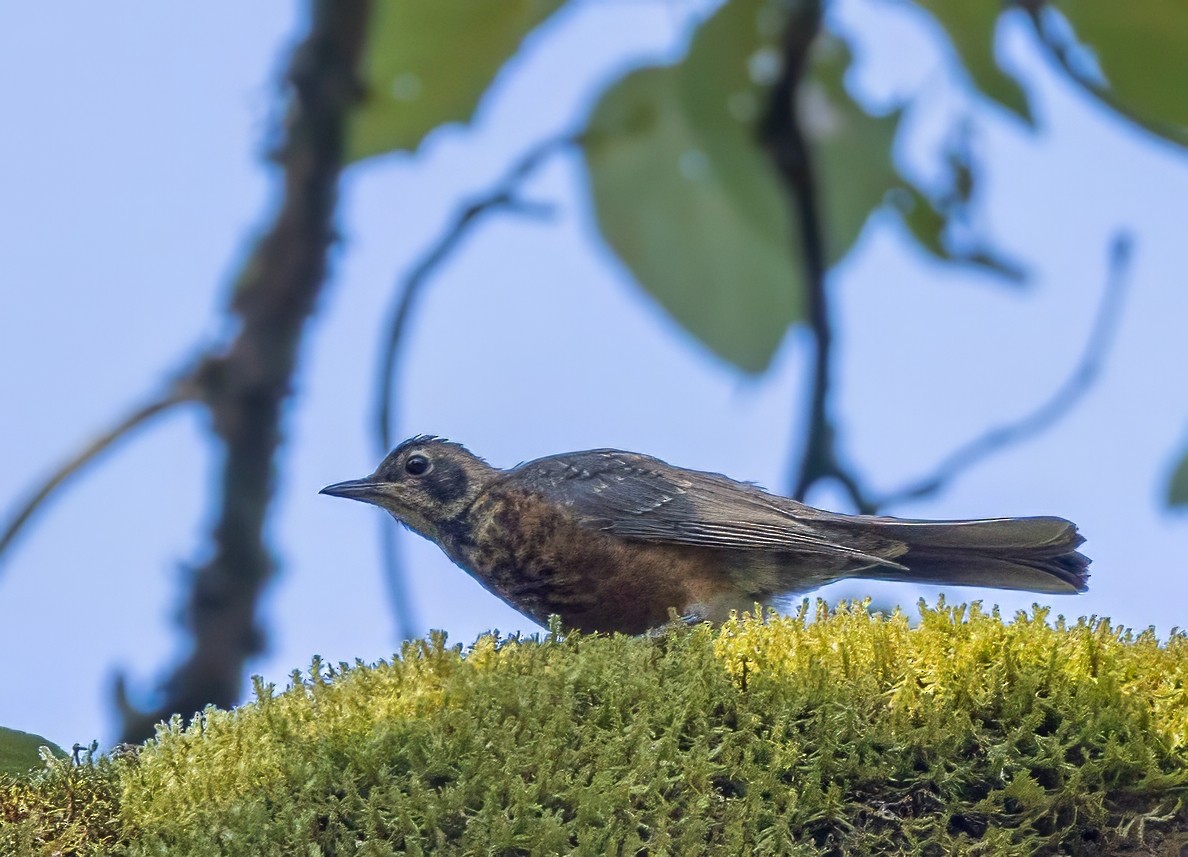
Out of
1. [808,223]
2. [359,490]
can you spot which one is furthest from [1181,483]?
[359,490]

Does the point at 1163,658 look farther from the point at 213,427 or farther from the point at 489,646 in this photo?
the point at 213,427

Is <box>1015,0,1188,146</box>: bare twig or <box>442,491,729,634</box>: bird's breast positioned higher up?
<box>1015,0,1188,146</box>: bare twig

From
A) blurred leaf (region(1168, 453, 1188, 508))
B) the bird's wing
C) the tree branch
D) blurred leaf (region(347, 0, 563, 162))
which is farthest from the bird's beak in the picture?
blurred leaf (region(1168, 453, 1188, 508))

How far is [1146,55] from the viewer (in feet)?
13.1

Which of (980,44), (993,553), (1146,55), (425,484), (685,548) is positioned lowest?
(993,553)

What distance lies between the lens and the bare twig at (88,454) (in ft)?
16.8

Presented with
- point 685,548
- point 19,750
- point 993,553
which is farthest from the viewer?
point 685,548

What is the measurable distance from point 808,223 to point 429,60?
160 cm

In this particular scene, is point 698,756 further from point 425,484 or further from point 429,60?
point 429,60

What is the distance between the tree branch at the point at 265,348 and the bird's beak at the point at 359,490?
30cm

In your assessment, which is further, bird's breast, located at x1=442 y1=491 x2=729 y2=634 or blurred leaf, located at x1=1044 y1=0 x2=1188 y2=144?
bird's breast, located at x1=442 y1=491 x2=729 y2=634

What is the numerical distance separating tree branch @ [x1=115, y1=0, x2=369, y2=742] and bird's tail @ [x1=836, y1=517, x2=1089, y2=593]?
2201 millimetres

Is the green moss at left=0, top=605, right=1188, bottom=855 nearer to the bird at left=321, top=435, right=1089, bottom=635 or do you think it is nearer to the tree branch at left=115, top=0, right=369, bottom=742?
the bird at left=321, top=435, right=1089, bottom=635

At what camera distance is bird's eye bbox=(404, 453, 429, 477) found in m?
5.16
